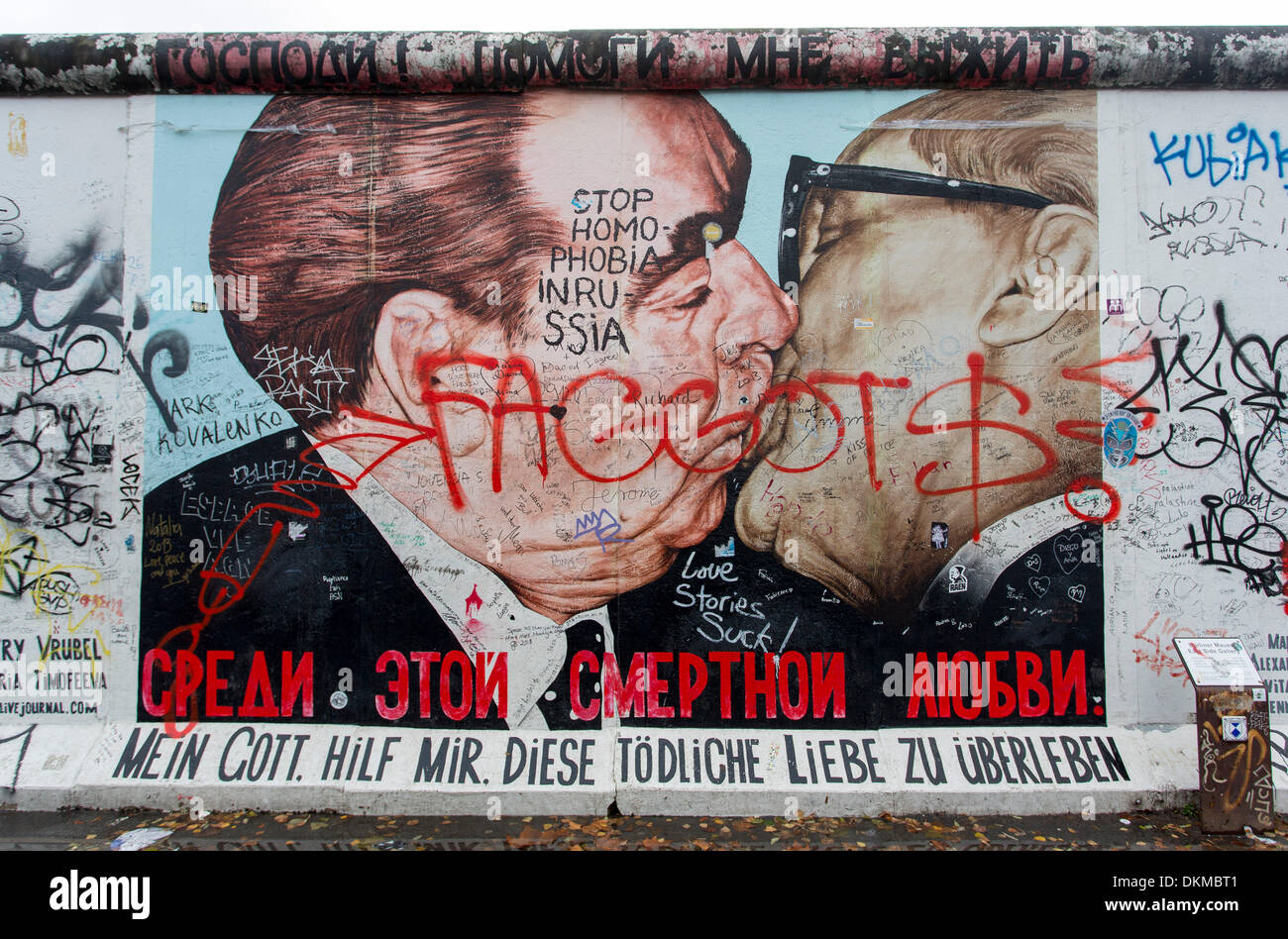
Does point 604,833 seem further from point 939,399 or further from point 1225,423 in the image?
point 1225,423

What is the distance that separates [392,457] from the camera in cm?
564

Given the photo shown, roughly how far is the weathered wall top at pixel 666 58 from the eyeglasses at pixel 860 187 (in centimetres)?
66

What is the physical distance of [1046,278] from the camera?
18.3ft

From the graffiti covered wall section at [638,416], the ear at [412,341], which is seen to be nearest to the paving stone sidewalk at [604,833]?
the graffiti covered wall section at [638,416]

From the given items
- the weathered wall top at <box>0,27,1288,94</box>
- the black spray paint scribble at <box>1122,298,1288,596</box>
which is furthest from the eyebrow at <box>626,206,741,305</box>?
the black spray paint scribble at <box>1122,298,1288,596</box>

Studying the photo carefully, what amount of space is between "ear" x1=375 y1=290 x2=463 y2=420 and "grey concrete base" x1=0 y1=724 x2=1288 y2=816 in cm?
256

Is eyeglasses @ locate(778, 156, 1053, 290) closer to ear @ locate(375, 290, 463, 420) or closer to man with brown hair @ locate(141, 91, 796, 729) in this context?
man with brown hair @ locate(141, 91, 796, 729)

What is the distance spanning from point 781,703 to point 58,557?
18.6 feet

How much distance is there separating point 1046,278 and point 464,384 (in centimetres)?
454

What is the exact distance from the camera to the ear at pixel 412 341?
18.5ft

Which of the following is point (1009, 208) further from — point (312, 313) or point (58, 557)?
point (58, 557)

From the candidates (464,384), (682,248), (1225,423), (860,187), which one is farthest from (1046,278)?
(464,384)

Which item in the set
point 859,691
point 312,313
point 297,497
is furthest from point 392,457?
point 859,691

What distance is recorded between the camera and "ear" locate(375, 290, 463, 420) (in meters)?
5.64
